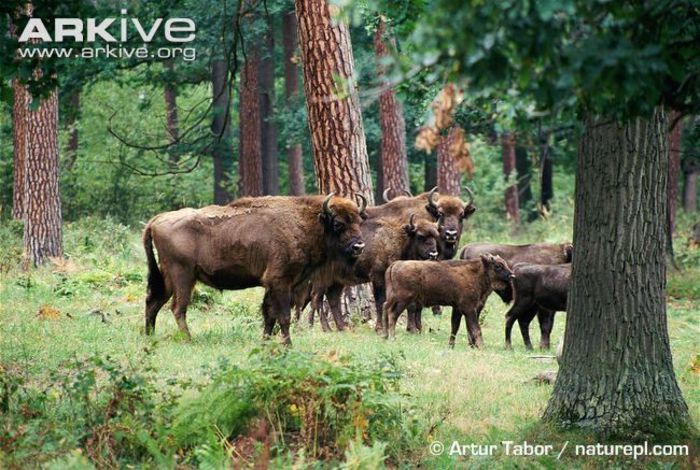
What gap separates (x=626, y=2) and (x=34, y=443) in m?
5.41

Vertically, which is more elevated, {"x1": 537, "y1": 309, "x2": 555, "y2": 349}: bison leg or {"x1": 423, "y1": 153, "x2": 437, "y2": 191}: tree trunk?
{"x1": 423, "y1": 153, "x2": 437, "y2": 191}: tree trunk

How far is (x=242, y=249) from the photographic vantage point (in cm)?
1427

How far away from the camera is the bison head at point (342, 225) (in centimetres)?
1464

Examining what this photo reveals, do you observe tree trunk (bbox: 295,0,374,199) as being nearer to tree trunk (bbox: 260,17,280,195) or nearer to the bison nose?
the bison nose

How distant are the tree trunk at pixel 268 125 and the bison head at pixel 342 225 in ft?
82.9

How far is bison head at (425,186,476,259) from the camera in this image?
19250 mm

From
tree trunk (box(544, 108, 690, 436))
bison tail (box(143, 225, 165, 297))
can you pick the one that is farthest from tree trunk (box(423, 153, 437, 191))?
tree trunk (box(544, 108, 690, 436))

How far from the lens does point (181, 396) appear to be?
9.05 meters

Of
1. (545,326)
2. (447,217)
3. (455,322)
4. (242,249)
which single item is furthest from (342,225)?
(447,217)

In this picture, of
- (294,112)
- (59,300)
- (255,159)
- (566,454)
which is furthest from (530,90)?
(294,112)

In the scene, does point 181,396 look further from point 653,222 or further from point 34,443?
point 653,222

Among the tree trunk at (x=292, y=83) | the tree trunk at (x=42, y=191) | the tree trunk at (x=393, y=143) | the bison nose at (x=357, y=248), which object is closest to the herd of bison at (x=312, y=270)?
the bison nose at (x=357, y=248)

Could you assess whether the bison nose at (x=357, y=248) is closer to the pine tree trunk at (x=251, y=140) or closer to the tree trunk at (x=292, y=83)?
the pine tree trunk at (x=251, y=140)

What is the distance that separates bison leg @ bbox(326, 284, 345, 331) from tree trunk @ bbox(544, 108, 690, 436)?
7024 millimetres
